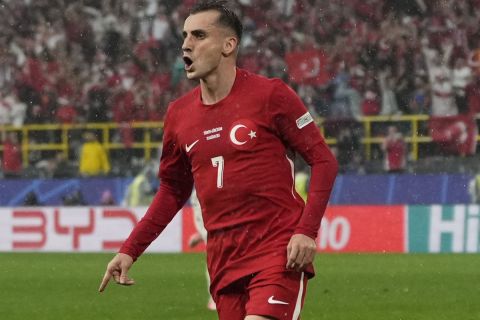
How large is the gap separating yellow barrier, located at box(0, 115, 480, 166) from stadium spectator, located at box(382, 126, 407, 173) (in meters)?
0.17

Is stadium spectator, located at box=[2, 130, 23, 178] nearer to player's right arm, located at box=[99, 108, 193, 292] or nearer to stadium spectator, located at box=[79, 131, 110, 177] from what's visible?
stadium spectator, located at box=[79, 131, 110, 177]

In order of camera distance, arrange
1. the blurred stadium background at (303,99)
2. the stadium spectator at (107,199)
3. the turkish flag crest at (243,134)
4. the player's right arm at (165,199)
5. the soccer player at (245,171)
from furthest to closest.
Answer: the stadium spectator at (107,199) < the blurred stadium background at (303,99) < the player's right arm at (165,199) < the turkish flag crest at (243,134) < the soccer player at (245,171)

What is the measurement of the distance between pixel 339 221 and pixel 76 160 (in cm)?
635

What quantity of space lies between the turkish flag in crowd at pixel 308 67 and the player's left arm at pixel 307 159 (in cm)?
1868

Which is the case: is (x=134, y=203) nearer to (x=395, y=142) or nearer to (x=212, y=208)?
(x=395, y=142)

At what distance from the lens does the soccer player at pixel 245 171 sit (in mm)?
4688

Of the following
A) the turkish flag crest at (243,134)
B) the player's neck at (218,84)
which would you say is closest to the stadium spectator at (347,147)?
the player's neck at (218,84)

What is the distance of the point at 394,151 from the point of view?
72.2 ft

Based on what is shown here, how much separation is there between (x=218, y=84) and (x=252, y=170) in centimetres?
39

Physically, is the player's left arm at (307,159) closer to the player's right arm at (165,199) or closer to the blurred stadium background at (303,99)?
the player's right arm at (165,199)

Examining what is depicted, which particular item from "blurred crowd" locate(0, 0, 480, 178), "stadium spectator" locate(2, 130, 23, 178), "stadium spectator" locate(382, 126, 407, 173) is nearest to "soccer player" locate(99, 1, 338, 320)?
"stadium spectator" locate(382, 126, 407, 173)

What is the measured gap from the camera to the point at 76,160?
23812mm

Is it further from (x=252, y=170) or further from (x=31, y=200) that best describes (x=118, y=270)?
(x=31, y=200)

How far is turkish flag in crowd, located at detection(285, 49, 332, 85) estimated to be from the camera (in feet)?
77.0
